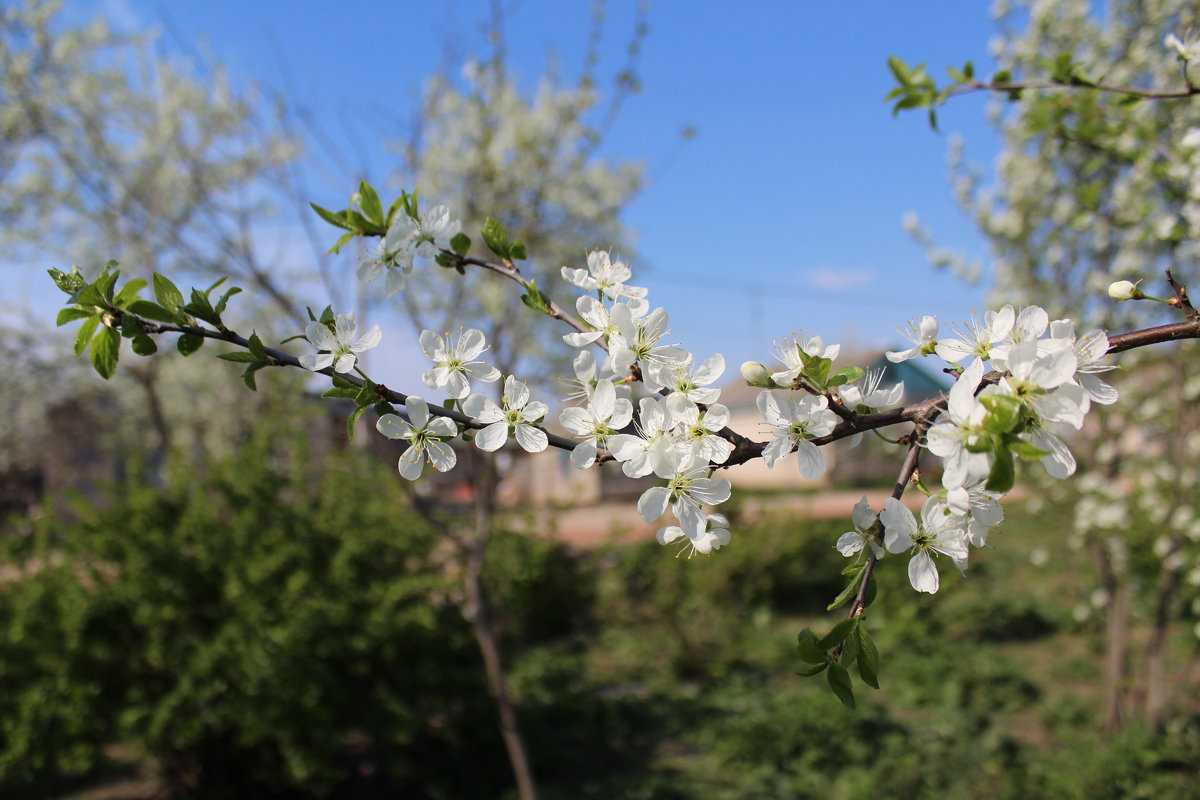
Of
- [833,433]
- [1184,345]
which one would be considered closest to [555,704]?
[1184,345]

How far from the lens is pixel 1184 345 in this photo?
439 cm

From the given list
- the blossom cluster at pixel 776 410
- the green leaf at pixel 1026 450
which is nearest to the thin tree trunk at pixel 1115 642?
the blossom cluster at pixel 776 410

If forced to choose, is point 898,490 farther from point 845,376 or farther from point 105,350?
point 105,350

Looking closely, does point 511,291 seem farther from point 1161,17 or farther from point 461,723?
point 1161,17

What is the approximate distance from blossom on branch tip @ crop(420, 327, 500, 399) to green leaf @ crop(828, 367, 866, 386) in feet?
1.56

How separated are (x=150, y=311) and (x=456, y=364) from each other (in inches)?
17.9

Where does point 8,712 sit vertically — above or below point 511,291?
below

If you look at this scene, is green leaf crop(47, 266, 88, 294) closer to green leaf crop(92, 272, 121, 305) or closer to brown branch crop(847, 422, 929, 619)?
green leaf crop(92, 272, 121, 305)

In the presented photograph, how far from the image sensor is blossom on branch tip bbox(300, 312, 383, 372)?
1.15 m

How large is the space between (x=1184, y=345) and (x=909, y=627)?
321 centimetres

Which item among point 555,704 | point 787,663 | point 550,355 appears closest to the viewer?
point 555,704

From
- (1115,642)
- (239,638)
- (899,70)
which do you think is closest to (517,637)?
(239,638)

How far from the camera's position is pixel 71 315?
118cm

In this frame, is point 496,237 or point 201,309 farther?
point 496,237
